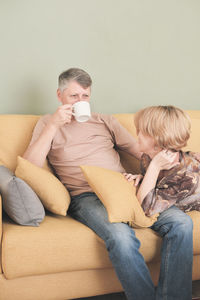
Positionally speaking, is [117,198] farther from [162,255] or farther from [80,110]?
[80,110]

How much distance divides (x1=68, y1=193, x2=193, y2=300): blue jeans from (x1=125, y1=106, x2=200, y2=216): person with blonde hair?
0.33 feet

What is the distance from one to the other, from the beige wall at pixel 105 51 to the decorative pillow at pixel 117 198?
0.94 metres

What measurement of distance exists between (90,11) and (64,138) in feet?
3.22

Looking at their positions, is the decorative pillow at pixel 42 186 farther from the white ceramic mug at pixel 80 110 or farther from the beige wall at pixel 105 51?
the beige wall at pixel 105 51

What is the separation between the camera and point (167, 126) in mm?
1636

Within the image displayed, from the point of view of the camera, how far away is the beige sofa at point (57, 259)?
1.50 m

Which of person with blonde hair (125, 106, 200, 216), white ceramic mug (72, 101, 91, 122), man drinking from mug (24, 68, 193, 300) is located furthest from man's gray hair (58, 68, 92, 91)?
person with blonde hair (125, 106, 200, 216)

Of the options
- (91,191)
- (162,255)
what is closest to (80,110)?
(91,191)

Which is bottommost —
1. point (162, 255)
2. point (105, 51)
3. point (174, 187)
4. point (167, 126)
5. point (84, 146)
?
point (162, 255)

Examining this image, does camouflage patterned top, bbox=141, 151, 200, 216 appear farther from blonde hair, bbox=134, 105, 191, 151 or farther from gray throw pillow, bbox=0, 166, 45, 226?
gray throw pillow, bbox=0, 166, 45, 226

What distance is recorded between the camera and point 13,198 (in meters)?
1.56

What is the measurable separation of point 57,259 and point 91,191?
1.45ft

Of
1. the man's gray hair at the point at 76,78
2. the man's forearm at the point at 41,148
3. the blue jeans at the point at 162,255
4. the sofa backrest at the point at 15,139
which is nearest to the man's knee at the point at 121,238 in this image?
the blue jeans at the point at 162,255

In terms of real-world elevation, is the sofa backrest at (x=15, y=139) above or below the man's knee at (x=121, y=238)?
above
